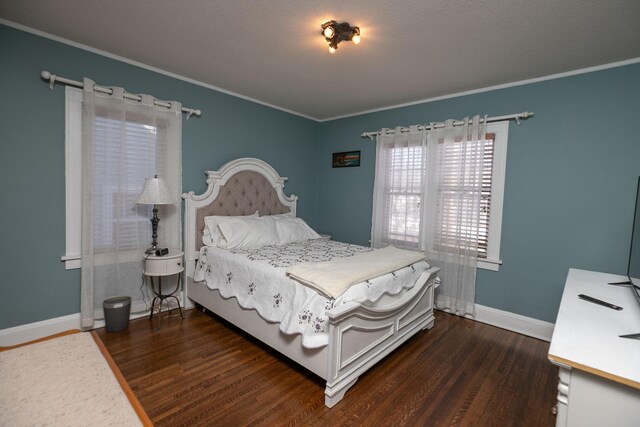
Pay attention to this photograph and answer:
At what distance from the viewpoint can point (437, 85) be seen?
303cm

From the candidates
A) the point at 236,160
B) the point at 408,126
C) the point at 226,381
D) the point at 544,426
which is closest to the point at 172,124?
the point at 236,160

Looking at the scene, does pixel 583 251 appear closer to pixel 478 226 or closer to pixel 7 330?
pixel 478 226

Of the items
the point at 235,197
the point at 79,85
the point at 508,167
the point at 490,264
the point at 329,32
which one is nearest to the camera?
the point at 329,32

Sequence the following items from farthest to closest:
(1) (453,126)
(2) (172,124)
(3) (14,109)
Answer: (1) (453,126), (2) (172,124), (3) (14,109)

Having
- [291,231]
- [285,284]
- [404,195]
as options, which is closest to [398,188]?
[404,195]

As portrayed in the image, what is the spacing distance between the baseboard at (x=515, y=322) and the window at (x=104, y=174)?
3.59 m

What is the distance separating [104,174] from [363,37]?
2.47 metres

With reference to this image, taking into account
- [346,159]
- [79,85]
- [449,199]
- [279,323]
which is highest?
[79,85]

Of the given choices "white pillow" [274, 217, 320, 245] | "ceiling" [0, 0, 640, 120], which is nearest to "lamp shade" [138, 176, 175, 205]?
"ceiling" [0, 0, 640, 120]

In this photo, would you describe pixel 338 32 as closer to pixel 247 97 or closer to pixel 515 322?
pixel 247 97

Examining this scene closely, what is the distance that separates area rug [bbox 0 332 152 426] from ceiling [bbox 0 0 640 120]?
6.69ft

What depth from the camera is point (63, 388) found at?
1062 millimetres

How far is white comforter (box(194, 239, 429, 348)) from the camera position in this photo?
6.25ft

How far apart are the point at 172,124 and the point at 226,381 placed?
246cm
